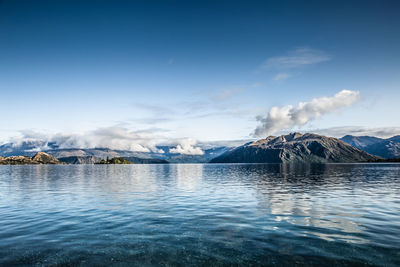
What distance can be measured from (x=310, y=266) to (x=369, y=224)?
15292 millimetres

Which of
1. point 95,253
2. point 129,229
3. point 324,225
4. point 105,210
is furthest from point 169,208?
point 324,225

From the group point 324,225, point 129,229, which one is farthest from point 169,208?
point 324,225

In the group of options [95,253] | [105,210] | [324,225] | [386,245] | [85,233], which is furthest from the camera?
[105,210]

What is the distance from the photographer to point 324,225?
25.2m

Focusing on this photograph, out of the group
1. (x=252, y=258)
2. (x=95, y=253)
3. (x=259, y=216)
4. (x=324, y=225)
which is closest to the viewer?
(x=252, y=258)

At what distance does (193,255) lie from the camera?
17234 mm

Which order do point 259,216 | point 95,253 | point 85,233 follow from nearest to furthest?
point 95,253, point 85,233, point 259,216

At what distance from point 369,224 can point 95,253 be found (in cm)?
2719

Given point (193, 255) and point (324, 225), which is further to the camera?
point (324, 225)

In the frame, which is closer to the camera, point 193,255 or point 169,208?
point 193,255

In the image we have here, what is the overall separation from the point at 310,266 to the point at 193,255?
780 cm

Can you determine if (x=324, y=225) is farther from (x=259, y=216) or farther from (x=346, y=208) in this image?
(x=346, y=208)

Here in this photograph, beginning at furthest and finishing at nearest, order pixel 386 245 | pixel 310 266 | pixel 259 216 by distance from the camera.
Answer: pixel 259 216, pixel 386 245, pixel 310 266

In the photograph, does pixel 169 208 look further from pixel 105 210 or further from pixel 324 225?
pixel 324 225
